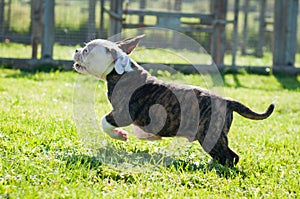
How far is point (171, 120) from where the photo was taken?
518 centimetres

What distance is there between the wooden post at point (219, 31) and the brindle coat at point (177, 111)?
7.72 m

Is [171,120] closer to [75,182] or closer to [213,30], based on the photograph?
[75,182]

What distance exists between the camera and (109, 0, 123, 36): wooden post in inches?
483

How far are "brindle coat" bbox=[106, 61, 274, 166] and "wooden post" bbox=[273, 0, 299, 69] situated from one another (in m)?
8.47

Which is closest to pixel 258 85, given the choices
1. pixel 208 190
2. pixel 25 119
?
pixel 25 119

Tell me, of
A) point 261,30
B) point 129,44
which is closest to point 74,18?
point 261,30

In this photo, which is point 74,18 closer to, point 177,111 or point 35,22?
point 35,22

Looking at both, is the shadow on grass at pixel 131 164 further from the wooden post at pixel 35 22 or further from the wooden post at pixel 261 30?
the wooden post at pixel 261 30

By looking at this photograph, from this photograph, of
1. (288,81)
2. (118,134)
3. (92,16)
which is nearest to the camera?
(118,134)

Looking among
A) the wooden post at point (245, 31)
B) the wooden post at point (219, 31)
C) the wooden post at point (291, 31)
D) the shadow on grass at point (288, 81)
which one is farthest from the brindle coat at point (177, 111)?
the wooden post at point (245, 31)

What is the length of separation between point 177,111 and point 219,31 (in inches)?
315

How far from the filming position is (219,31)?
42.3ft

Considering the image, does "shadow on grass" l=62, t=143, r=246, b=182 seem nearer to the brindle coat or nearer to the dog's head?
the brindle coat

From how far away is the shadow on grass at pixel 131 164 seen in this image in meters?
4.63
